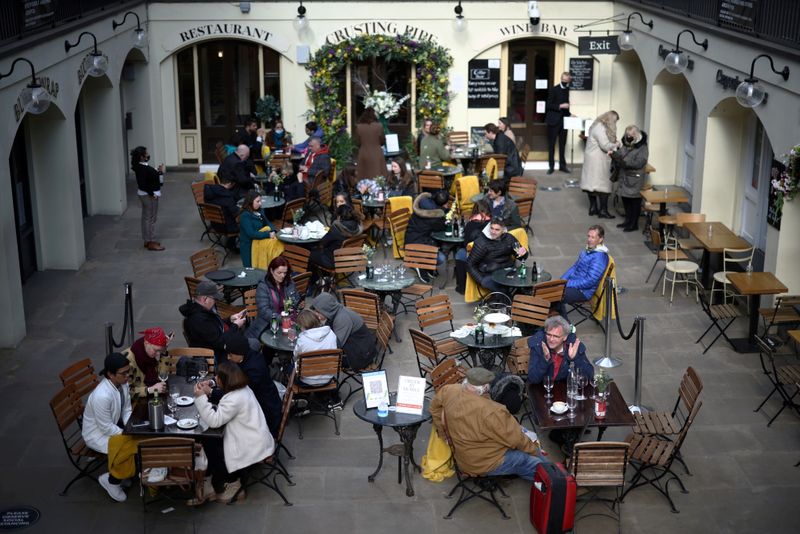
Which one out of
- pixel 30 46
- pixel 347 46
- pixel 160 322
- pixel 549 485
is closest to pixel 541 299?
pixel 549 485

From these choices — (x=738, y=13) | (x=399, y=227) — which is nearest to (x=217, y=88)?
(x=399, y=227)

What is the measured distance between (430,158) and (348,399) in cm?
772

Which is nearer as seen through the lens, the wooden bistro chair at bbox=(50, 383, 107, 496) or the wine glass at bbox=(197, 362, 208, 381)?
the wooden bistro chair at bbox=(50, 383, 107, 496)

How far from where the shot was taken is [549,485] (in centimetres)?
878

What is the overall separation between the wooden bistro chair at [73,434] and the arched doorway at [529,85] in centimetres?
1337

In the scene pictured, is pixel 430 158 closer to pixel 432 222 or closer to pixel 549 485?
pixel 432 222

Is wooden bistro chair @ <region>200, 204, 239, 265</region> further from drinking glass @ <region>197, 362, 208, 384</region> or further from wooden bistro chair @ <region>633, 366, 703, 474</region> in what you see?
wooden bistro chair @ <region>633, 366, 703, 474</region>

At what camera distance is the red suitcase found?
8789 mm

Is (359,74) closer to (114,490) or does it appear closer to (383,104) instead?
(383,104)

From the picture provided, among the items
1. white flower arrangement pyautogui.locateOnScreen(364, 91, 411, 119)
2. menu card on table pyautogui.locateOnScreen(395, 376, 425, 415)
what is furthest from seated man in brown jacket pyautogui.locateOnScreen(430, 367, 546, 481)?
white flower arrangement pyautogui.locateOnScreen(364, 91, 411, 119)

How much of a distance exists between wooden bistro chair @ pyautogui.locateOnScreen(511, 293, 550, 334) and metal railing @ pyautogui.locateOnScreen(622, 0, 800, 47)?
4.18 m

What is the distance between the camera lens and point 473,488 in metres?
9.76

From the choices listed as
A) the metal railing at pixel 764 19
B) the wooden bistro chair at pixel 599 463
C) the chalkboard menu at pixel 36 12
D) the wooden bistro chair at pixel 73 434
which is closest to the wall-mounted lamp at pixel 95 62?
the chalkboard menu at pixel 36 12

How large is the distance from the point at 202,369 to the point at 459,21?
12.6 m
